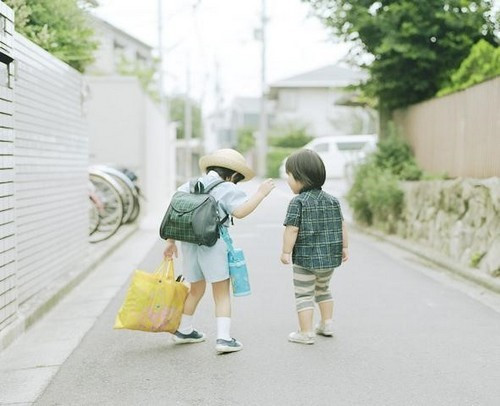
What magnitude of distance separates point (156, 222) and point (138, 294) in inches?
410

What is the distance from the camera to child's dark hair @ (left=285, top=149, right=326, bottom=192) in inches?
194

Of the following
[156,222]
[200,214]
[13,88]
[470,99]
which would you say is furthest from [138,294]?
[156,222]

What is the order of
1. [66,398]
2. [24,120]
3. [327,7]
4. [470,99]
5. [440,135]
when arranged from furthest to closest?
[327,7] → [440,135] → [470,99] → [24,120] → [66,398]

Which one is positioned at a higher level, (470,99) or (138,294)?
(470,99)

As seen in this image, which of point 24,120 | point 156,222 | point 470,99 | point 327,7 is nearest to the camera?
point 24,120

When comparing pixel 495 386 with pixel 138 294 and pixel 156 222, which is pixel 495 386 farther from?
pixel 156 222

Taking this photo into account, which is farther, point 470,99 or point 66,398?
point 470,99

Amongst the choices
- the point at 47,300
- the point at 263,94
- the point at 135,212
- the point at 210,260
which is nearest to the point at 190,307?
the point at 210,260

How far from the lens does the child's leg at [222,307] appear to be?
4.85 metres

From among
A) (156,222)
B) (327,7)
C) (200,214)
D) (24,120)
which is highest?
(327,7)

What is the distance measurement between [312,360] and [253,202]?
1.10m

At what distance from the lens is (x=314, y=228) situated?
16.2ft

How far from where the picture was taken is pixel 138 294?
483 cm

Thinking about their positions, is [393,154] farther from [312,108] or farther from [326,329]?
[312,108]
